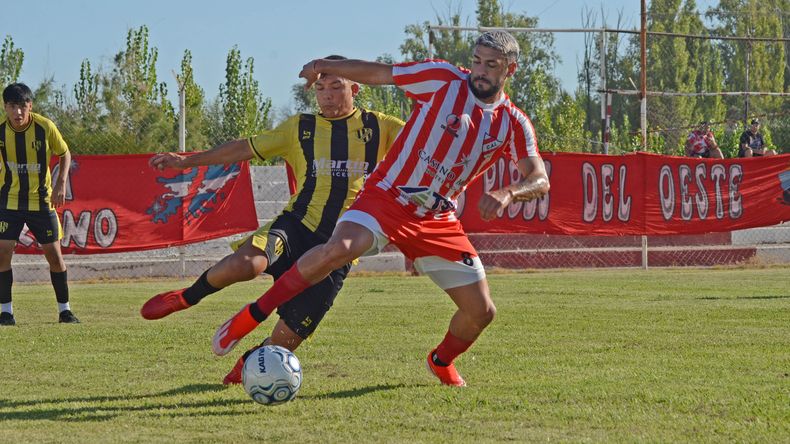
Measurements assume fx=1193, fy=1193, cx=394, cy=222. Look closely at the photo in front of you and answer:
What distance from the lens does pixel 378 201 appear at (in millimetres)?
6355

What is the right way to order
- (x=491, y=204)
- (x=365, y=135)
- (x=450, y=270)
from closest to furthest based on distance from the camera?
(x=491, y=204) → (x=450, y=270) → (x=365, y=135)

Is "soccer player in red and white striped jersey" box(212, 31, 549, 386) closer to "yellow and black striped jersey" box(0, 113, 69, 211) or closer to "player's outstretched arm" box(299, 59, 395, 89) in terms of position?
A: "player's outstretched arm" box(299, 59, 395, 89)

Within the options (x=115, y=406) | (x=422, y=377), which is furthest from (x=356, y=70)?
(x=115, y=406)

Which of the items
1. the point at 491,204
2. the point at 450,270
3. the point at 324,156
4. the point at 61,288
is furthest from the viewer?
the point at 61,288

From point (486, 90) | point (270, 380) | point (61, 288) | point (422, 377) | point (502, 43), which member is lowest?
point (422, 377)

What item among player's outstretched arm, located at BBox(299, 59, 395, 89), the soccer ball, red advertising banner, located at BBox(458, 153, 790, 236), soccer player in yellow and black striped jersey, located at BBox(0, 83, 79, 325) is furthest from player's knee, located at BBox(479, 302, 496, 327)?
red advertising banner, located at BBox(458, 153, 790, 236)

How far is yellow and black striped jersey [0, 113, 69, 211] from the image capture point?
448 inches

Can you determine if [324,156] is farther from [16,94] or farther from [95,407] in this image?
[16,94]

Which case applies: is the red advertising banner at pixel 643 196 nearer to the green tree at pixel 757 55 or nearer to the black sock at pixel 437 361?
the black sock at pixel 437 361

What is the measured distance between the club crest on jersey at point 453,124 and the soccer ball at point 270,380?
1495mm

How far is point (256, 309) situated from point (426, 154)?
125cm

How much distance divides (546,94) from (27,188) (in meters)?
40.8

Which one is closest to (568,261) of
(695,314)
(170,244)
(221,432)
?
(170,244)

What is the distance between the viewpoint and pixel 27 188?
11.4m
